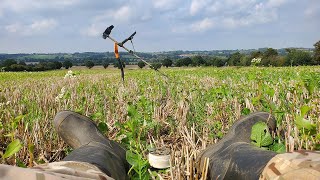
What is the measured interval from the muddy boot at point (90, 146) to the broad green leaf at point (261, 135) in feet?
2.99

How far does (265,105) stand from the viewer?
11.7 feet

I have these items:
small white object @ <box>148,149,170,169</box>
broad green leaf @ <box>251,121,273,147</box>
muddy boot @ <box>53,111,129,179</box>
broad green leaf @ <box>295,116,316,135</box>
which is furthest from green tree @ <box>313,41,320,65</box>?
broad green leaf @ <box>295,116,316,135</box>

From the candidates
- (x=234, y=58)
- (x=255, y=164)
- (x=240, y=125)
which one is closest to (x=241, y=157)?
(x=255, y=164)

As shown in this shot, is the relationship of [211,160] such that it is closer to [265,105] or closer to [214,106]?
[265,105]

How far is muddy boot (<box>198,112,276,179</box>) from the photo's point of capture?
5.80 feet

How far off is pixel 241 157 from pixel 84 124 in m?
1.43

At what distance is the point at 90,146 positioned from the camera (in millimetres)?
2439

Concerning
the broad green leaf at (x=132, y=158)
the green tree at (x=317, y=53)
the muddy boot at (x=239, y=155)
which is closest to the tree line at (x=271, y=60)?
the green tree at (x=317, y=53)

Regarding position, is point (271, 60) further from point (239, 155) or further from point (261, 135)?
point (239, 155)

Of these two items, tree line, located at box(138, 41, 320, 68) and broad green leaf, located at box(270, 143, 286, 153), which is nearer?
broad green leaf, located at box(270, 143, 286, 153)

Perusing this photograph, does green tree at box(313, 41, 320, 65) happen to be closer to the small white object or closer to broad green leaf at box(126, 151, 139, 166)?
the small white object

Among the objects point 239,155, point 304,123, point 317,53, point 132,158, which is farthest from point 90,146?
Result: point 317,53

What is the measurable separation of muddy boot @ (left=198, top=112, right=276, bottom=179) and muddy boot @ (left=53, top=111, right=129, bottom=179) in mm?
544

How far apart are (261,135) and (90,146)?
3.80ft
